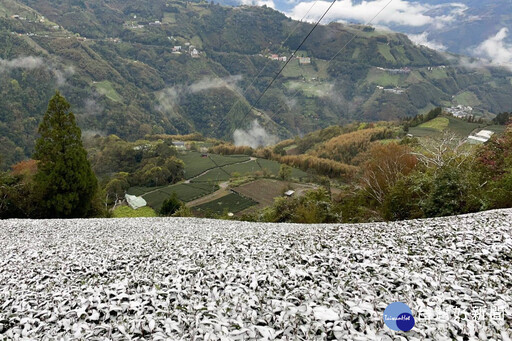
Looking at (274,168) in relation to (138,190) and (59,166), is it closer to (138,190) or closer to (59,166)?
(138,190)

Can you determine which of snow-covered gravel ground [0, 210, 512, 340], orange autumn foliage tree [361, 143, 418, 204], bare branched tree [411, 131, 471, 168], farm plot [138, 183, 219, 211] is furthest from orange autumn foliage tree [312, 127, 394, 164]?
snow-covered gravel ground [0, 210, 512, 340]

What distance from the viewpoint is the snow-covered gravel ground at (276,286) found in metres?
5.77

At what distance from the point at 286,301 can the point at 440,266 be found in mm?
4463

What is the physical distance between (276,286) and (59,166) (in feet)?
82.8

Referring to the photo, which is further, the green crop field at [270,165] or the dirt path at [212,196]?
the green crop field at [270,165]

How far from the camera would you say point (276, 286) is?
7.48m

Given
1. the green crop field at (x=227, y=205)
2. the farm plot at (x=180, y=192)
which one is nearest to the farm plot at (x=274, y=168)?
the farm plot at (x=180, y=192)

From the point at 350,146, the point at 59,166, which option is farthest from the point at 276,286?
the point at 350,146

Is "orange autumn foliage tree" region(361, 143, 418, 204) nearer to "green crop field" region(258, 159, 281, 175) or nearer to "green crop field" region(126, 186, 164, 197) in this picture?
"green crop field" region(258, 159, 281, 175)

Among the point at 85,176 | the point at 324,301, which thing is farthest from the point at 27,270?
the point at 85,176

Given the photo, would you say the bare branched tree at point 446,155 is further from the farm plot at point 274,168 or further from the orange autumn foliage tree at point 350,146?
the orange autumn foliage tree at point 350,146

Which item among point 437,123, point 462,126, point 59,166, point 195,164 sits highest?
point 59,166

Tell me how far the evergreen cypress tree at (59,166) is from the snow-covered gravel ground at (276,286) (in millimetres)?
14986

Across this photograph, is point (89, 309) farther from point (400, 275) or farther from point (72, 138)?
point (72, 138)
